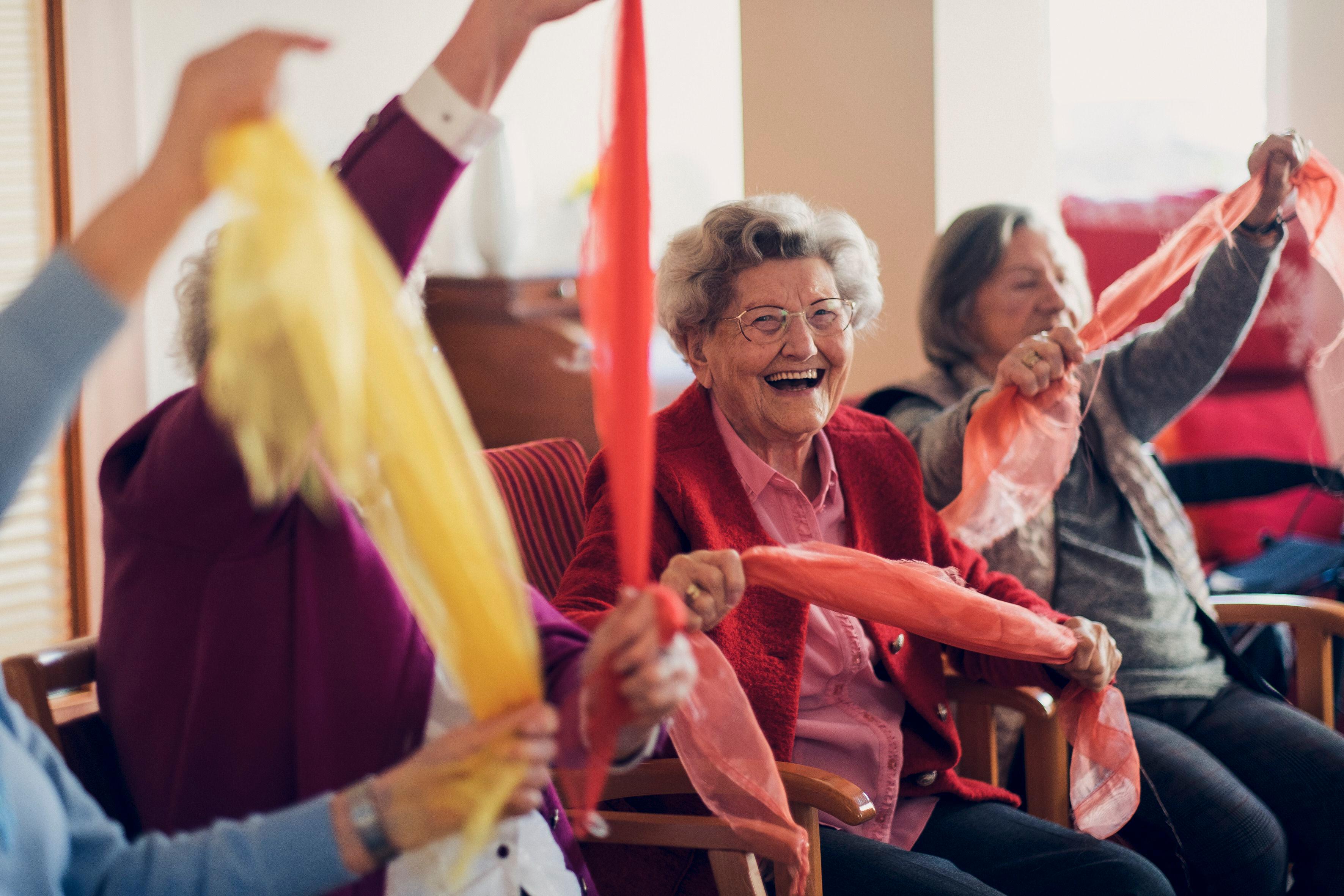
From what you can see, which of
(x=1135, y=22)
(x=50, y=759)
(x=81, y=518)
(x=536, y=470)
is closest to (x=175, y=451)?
(x=50, y=759)

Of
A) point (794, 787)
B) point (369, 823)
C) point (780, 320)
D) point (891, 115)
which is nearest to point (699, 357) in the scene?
point (780, 320)

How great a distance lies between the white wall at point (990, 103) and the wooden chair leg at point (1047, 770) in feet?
3.92

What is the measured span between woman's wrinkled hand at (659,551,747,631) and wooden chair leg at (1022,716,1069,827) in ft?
2.42

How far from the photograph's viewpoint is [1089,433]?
2.09 metres

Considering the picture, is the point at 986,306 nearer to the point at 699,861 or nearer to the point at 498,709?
the point at 699,861

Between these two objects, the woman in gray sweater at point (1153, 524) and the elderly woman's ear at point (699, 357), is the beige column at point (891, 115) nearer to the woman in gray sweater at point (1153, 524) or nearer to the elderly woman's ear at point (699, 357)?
the woman in gray sweater at point (1153, 524)

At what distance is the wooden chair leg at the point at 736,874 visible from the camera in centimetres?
135

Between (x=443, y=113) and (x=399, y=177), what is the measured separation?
6cm

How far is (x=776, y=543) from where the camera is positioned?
65.1 inches

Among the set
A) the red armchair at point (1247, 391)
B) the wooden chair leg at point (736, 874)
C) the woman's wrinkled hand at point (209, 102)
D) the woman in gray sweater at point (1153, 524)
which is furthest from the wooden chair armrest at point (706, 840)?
the red armchair at point (1247, 391)

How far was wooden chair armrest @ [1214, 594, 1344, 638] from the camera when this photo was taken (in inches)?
77.0

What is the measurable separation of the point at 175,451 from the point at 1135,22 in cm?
402

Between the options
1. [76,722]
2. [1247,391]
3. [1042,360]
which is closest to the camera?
[76,722]

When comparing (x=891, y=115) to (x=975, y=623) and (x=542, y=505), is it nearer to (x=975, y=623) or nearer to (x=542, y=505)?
(x=542, y=505)
